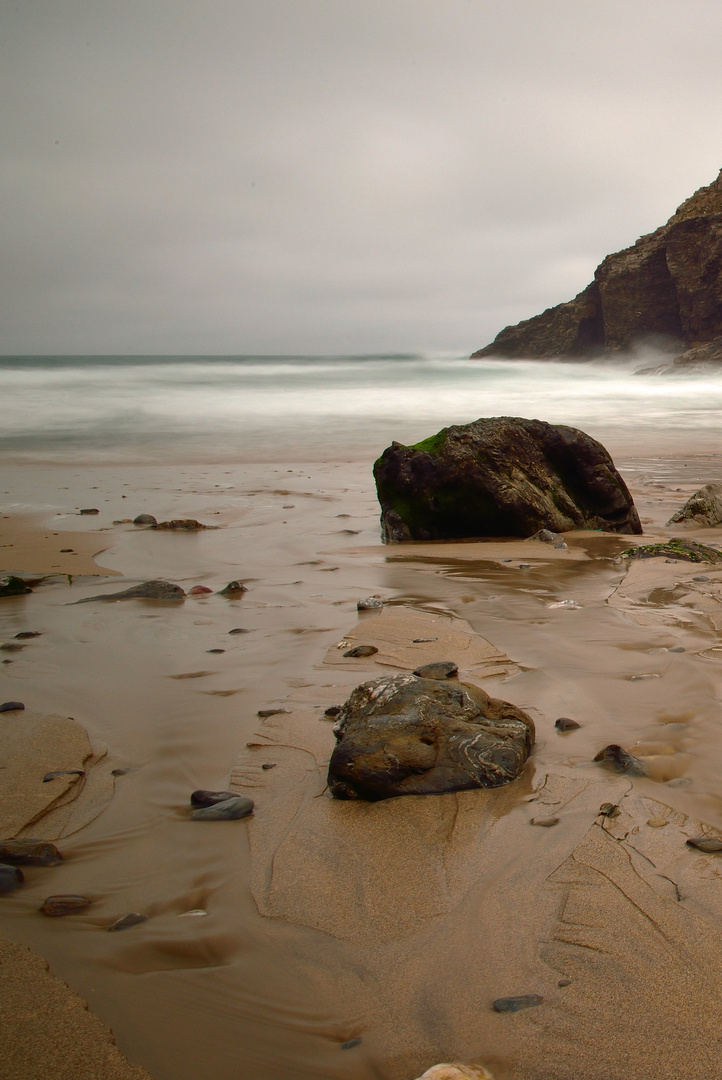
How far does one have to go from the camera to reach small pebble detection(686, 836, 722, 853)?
1.92m

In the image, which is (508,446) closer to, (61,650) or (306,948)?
(61,650)

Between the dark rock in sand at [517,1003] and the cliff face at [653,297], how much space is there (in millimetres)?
49181

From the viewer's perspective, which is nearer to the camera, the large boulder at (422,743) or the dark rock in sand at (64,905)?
the dark rock in sand at (64,905)

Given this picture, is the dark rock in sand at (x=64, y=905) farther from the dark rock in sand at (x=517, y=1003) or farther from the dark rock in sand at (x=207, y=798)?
the dark rock in sand at (x=517, y=1003)

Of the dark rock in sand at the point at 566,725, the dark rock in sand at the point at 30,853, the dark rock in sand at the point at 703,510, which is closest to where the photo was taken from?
the dark rock in sand at the point at 30,853

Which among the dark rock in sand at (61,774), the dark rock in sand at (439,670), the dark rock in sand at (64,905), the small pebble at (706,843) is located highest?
the dark rock in sand at (439,670)

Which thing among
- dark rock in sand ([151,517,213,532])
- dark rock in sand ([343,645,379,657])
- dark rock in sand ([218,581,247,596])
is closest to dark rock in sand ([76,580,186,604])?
dark rock in sand ([218,581,247,596])

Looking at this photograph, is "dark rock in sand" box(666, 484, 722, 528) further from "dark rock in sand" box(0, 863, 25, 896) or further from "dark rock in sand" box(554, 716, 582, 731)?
"dark rock in sand" box(0, 863, 25, 896)

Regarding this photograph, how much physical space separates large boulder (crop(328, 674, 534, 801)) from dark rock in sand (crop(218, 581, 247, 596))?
2.37 meters

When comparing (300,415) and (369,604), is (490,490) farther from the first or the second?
(300,415)

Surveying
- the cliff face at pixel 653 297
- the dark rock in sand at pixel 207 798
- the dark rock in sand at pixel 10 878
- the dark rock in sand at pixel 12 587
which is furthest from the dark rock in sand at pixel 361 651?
the cliff face at pixel 653 297

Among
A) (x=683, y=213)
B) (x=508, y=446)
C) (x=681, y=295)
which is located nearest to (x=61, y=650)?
(x=508, y=446)

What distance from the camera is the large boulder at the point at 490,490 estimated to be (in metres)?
6.64

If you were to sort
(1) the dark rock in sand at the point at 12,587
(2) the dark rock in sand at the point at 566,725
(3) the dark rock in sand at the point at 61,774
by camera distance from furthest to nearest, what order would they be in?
(1) the dark rock in sand at the point at 12,587
(2) the dark rock in sand at the point at 566,725
(3) the dark rock in sand at the point at 61,774
